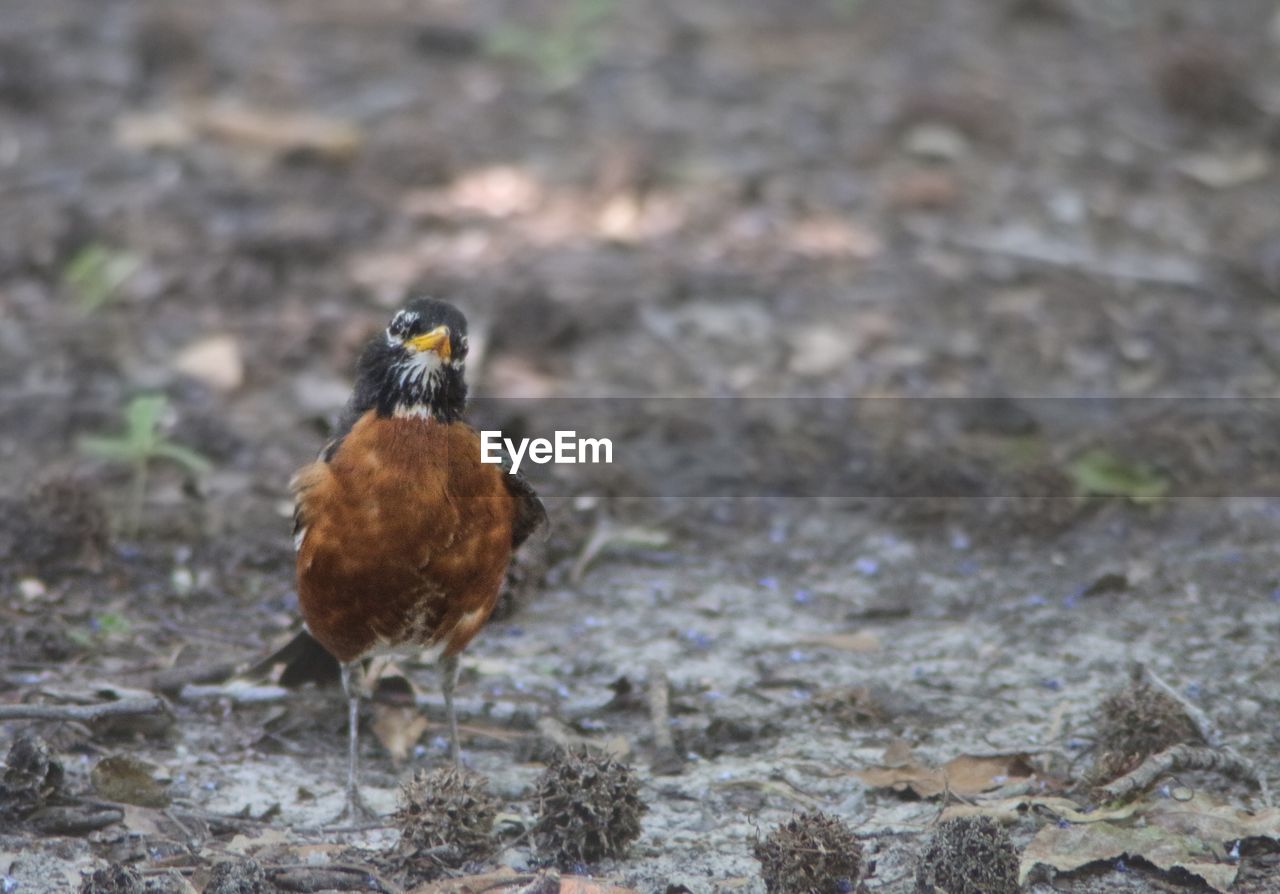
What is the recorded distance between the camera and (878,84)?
31.1 feet

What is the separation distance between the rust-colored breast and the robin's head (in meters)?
0.05

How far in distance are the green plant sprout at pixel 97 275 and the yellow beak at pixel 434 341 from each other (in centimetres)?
333

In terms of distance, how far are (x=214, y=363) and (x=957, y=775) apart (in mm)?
3689

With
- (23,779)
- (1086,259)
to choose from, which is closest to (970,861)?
(23,779)

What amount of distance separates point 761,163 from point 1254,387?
2950 mm

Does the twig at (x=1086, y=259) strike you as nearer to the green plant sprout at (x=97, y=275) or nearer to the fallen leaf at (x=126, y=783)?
the green plant sprout at (x=97, y=275)

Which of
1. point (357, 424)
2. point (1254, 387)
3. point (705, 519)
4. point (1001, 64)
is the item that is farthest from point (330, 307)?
point (1001, 64)

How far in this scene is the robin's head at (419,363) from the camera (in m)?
4.31

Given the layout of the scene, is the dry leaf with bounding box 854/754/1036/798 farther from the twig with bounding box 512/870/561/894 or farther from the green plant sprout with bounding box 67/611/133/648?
the green plant sprout with bounding box 67/611/133/648

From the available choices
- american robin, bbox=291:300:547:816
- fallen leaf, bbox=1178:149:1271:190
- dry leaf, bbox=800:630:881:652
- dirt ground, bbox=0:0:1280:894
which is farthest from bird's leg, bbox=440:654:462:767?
fallen leaf, bbox=1178:149:1271:190

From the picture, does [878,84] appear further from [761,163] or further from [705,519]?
[705,519]

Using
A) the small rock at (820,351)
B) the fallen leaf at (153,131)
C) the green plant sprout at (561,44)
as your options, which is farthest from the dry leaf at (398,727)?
the green plant sprout at (561,44)

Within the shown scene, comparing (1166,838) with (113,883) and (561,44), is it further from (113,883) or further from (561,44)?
(561,44)

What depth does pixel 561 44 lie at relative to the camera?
9766 mm
